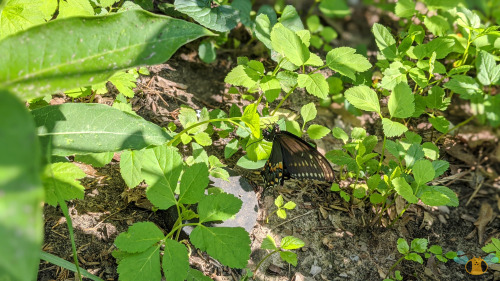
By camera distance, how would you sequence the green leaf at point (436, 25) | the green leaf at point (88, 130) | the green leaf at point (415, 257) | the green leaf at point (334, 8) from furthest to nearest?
the green leaf at point (334, 8)
the green leaf at point (436, 25)
the green leaf at point (415, 257)
the green leaf at point (88, 130)

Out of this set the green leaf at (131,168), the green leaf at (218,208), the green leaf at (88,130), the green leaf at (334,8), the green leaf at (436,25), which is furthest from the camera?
the green leaf at (334,8)

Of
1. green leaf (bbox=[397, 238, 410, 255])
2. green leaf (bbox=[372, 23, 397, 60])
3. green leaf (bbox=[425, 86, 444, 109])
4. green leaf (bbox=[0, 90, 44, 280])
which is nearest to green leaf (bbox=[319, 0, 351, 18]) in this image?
green leaf (bbox=[372, 23, 397, 60])

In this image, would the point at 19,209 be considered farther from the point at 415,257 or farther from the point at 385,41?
the point at 385,41

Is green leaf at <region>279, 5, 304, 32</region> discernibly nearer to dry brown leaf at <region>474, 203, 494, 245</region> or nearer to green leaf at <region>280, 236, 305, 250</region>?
green leaf at <region>280, 236, 305, 250</region>

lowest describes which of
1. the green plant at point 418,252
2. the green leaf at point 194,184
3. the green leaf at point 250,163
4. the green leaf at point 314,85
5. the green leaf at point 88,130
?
the green plant at point 418,252

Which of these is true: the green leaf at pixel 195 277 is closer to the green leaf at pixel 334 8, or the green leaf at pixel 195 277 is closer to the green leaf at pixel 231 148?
the green leaf at pixel 231 148

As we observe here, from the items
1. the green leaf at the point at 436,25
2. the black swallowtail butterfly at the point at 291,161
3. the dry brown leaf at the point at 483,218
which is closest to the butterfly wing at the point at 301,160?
the black swallowtail butterfly at the point at 291,161

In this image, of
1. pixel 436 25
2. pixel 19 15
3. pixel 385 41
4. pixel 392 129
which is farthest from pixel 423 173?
pixel 19 15
